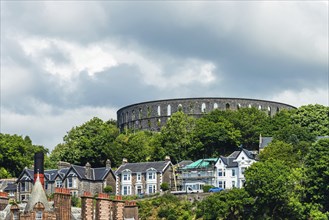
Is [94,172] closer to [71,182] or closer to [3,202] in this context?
[71,182]

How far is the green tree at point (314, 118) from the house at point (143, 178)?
25.0 m

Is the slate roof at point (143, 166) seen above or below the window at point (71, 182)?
above

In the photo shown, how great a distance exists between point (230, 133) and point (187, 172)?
1281cm

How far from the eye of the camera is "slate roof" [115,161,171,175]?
107 meters

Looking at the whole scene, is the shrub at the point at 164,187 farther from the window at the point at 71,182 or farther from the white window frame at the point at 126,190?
the window at the point at 71,182

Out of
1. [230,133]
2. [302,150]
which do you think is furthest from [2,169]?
[302,150]

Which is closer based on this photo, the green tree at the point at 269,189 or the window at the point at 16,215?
the window at the point at 16,215

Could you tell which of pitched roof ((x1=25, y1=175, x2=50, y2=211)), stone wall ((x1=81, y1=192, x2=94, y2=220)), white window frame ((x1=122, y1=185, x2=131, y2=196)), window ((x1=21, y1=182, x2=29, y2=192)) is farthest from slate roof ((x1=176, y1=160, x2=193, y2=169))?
pitched roof ((x1=25, y1=175, x2=50, y2=211))

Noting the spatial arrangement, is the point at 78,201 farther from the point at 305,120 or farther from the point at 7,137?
the point at 305,120

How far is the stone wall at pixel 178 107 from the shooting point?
145250 millimetres

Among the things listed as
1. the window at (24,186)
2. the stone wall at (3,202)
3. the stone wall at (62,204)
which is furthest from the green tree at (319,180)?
the stone wall at (62,204)

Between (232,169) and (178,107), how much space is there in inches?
1680

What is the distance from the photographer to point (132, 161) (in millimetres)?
115938

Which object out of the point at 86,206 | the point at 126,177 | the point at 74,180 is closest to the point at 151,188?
the point at 126,177
